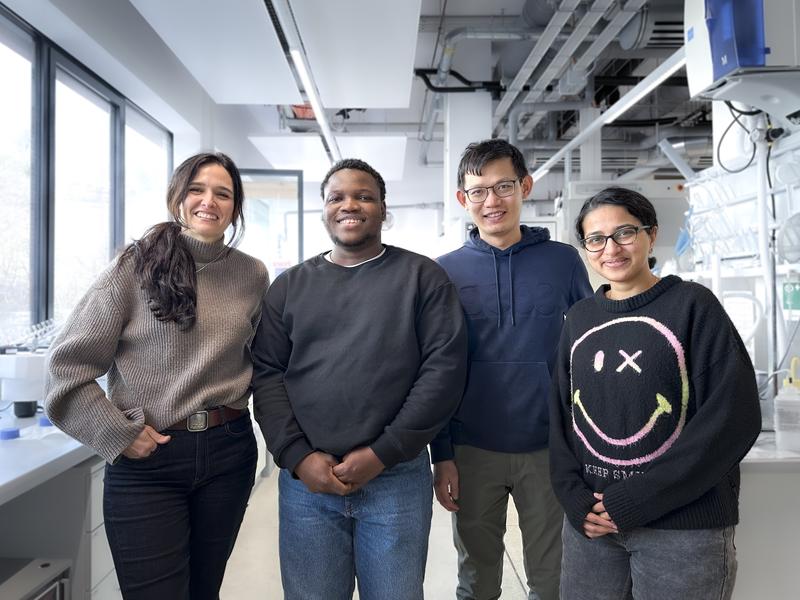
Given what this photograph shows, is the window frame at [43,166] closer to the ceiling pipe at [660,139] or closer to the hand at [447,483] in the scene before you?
the hand at [447,483]

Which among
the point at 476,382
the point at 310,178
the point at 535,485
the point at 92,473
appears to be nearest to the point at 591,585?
the point at 535,485

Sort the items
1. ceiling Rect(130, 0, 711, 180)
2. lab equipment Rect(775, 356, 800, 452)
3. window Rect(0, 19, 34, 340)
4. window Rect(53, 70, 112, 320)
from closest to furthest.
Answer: lab equipment Rect(775, 356, 800, 452) < window Rect(0, 19, 34, 340) < ceiling Rect(130, 0, 711, 180) < window Rect(53, 70, 112, 320)

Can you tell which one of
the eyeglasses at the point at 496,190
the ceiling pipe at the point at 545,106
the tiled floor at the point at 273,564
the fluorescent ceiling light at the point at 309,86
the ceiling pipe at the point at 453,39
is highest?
the ceiling pipe at the point at 453,39

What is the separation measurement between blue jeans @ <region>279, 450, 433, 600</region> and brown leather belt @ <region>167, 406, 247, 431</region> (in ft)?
0.72

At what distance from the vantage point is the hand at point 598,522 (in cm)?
113

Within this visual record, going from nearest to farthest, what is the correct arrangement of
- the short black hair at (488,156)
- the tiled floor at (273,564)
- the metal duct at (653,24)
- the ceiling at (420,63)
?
the short black hair at (488,156) → the tiled floor at (273,564) → the ceiling at (420,63) → the metal duct at (653,24)

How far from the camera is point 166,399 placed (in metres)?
1.28

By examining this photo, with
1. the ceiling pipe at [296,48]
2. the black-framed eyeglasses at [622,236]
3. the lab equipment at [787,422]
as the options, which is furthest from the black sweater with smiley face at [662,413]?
the ceiling pipe at [296,48]

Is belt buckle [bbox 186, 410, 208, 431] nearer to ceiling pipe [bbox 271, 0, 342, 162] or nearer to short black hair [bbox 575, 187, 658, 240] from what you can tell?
short black hair [bbox 575, 187, 658, 240]

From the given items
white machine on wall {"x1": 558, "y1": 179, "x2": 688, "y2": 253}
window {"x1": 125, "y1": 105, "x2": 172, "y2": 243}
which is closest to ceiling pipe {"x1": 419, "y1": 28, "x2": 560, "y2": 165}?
white machine on wall {"x1": 558, "y1": 179, "x2": 688, "y2": 253}

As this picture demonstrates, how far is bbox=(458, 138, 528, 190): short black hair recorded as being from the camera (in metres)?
1.51

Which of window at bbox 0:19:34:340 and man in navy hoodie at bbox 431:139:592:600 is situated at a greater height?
window at bbox 0:19:34:340

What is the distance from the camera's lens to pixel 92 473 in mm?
1693

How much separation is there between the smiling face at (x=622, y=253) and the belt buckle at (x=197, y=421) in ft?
3.20
